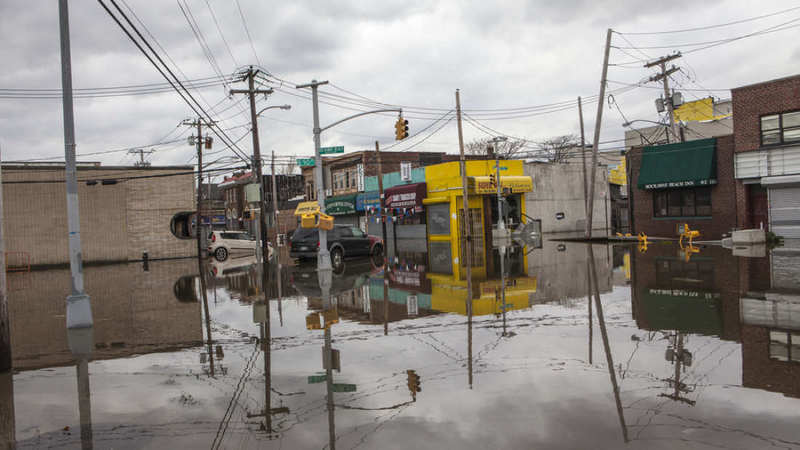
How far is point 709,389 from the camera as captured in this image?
18.4ft

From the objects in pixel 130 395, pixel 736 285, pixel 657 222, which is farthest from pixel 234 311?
pixel 657 222

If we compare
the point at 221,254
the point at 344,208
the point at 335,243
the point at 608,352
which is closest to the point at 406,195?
the point at 344,208

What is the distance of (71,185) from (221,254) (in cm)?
2546

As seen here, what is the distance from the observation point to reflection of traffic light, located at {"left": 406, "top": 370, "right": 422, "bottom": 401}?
5914 mm

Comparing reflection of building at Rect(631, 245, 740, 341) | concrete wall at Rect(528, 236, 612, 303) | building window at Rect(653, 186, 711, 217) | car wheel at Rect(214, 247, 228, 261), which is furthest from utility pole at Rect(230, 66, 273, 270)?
building window at Rect(653, 186, 711, 217)

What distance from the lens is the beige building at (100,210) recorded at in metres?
32.0

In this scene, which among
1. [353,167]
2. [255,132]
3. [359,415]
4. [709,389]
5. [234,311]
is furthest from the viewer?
[353,167]

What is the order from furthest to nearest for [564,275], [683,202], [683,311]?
[683,202] → [564,275] → [683,311]

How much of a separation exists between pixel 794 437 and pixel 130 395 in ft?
20.2

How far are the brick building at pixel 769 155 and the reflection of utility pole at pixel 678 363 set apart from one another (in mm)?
23053

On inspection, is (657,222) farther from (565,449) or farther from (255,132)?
(565,449)

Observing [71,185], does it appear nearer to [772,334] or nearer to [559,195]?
[772,334]

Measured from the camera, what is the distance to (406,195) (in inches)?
1727

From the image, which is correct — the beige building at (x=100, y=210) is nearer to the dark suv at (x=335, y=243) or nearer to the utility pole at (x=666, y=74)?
the dark suv at (x=335, y=243)
